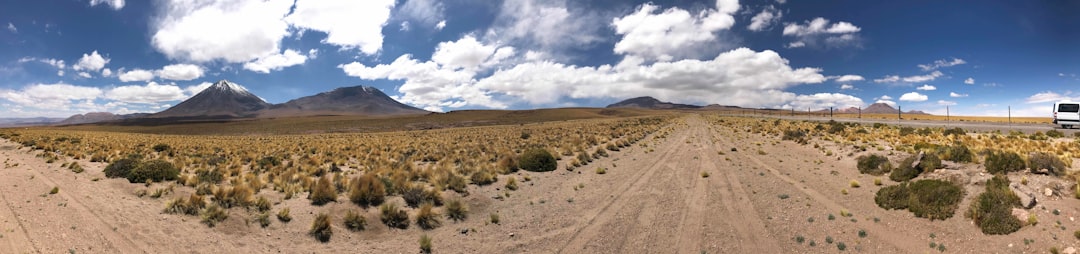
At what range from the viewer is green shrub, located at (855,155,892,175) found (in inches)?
547

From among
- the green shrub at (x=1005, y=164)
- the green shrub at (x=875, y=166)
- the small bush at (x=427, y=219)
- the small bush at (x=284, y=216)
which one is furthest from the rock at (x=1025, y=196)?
the small bush at (x=284, y=216)

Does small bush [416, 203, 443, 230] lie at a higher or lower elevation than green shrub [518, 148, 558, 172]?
lower

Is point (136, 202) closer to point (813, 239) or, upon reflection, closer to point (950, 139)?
point (813, 239)

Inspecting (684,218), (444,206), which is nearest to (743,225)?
(684,218)

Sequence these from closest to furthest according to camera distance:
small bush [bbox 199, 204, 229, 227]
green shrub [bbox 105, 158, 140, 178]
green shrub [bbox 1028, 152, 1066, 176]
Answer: small bush [bbox 199, 204, 229, 227] → green shrub [bbox 1028, 152, 1066, 176] → green shrub [bbox 105, 158, 140, 178]

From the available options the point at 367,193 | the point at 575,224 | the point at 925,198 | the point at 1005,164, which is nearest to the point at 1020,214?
the point at 925,198

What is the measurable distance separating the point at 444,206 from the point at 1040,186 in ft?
44.0

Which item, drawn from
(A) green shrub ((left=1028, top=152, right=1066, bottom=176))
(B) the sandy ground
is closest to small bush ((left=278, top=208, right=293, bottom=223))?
(B) the sandy ground

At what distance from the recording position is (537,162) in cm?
1812

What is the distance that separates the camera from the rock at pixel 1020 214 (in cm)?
773

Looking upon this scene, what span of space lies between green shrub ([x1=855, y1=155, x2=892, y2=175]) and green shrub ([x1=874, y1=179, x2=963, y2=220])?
3.90 m

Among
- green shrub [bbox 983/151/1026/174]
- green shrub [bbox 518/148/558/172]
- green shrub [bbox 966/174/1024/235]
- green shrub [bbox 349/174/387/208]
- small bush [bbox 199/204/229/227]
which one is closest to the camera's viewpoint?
green shrub [bbox 966/174/1024/235]

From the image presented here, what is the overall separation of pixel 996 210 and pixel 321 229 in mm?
13357

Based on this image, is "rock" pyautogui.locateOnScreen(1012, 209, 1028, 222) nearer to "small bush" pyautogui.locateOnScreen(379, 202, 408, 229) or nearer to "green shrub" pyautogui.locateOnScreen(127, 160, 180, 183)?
"small bush" pyautogui.locateOnScreen(379, 202, 408, 229)
